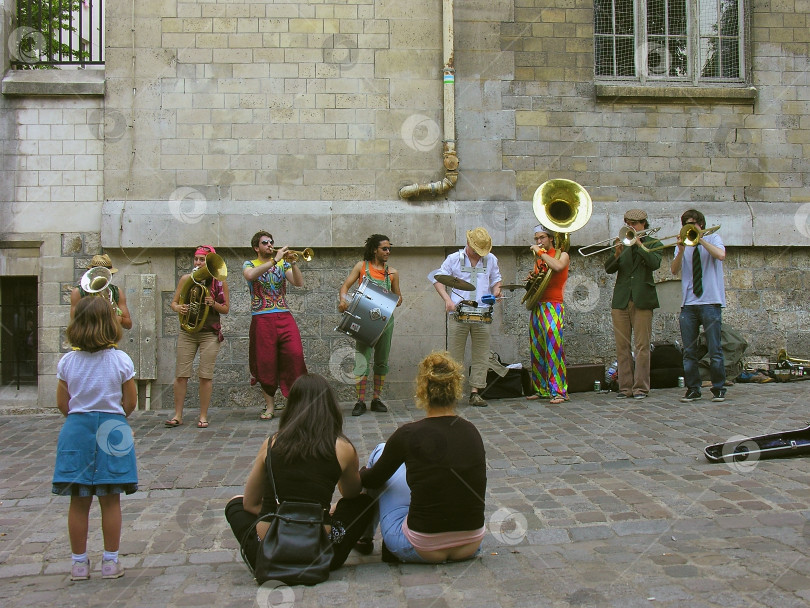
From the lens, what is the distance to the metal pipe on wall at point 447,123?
9.25 meters

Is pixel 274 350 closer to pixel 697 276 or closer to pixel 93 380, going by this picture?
pixel 93 380

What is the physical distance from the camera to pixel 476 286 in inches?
334

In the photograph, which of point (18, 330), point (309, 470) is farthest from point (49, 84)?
point (309, 470)

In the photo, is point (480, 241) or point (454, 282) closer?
point (454, 282)

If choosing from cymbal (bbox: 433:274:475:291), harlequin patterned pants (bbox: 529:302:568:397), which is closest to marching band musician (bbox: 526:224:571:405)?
harlequin patterned pants (bbox: 529:302:568:397)

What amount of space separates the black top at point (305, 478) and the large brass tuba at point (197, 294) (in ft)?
13.7

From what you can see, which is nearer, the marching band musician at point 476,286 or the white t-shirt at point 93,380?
the white t-shirt at point 93,380

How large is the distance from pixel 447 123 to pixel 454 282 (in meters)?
2.20

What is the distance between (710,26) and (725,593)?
8.44m

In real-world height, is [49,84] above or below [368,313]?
above

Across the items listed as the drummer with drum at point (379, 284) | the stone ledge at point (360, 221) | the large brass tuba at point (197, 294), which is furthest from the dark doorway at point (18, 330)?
the drummer with drum at point (379, 284)

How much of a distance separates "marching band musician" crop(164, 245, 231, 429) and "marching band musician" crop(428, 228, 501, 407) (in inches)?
86.7

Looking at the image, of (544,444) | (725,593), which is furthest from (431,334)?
(725,593)

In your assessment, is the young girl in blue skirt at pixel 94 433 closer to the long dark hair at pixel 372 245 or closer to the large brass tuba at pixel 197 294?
the large brass tuba at pixel 197 294
